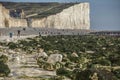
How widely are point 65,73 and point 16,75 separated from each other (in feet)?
10.6

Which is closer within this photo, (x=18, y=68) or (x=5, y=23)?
(x=18, y=68)

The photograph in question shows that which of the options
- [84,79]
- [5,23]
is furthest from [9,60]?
[5,23]

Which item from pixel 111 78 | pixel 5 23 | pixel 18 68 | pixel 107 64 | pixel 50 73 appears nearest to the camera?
pixel 111 78

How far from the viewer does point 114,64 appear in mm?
40031

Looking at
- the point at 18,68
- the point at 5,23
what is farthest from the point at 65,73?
the point at 5,23

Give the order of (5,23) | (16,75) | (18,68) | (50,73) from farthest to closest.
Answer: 1. (5,23)
2. (18,68)
3. (50,73)
4. (16,75)

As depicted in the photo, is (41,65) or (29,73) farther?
(41,65)

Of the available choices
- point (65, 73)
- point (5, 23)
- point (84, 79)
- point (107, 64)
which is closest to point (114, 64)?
point (107, 64)

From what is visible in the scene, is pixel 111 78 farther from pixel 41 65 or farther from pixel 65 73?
pixel 41 65

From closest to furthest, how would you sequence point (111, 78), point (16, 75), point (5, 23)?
point (111, 78), point (16, 75), point (5, 23)

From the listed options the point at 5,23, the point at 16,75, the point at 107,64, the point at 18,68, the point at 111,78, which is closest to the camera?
the point at 111,78

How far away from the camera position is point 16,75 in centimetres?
3022

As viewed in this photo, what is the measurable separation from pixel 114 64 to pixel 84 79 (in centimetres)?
1474

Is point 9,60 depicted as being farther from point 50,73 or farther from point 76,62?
point 50,73
